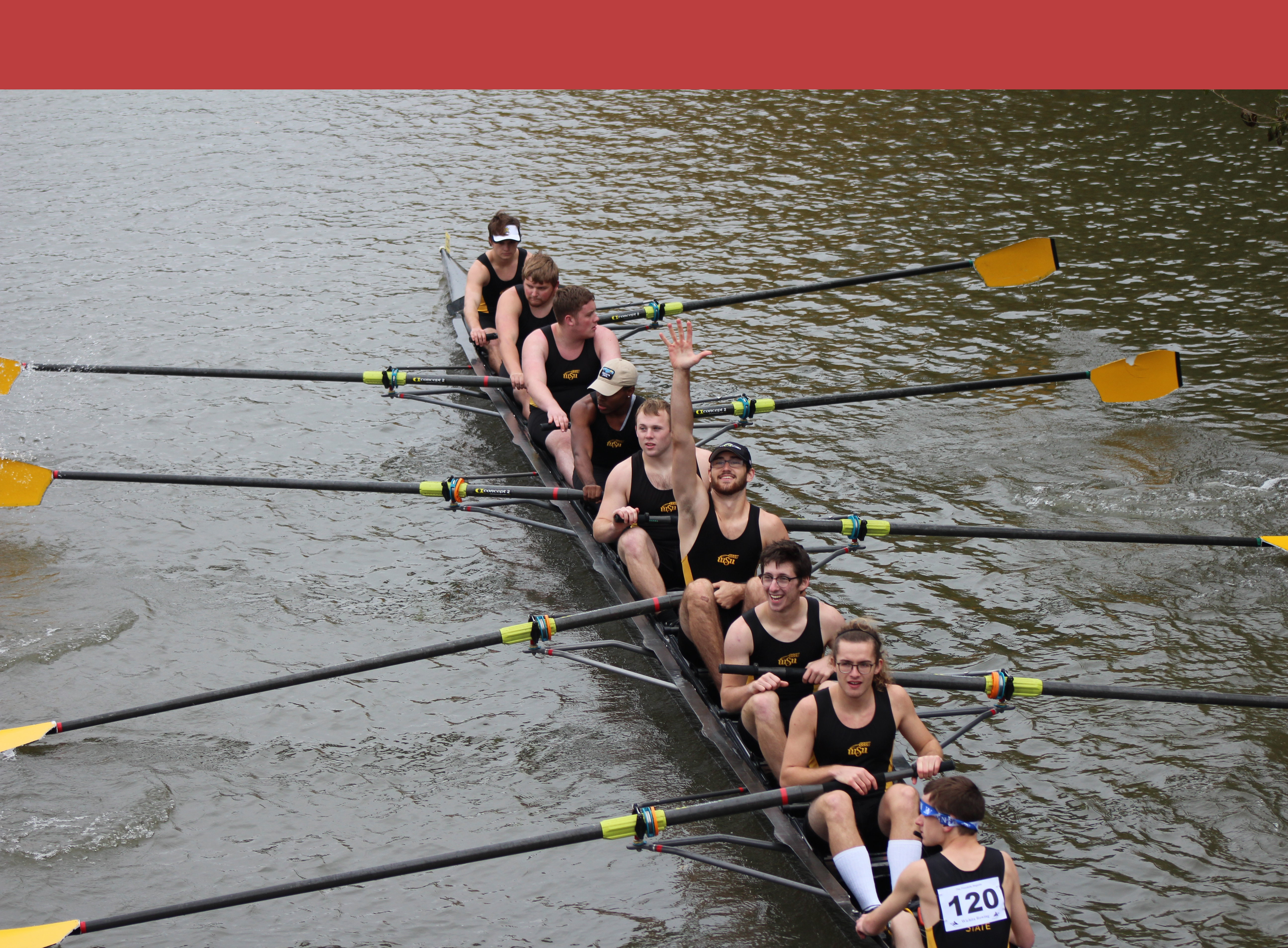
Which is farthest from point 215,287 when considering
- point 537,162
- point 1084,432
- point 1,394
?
point 1084,432

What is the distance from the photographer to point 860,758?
5.67m

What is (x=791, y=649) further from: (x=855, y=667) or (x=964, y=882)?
(x=964, y=882)

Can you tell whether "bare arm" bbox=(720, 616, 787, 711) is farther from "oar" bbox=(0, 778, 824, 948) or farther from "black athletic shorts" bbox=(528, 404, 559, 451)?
"black athletic shorts" bbox=(528, 404, 559, 451)

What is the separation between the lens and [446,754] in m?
7.19

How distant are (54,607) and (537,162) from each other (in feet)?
37.4

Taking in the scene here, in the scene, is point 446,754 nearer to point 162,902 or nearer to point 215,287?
point 162,902

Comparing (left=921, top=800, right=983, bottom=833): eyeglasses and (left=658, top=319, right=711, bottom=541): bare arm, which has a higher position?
(left=658, top=319, right=711, bottom=541): bare arm

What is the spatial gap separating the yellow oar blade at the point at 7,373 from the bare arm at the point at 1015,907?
933 cm

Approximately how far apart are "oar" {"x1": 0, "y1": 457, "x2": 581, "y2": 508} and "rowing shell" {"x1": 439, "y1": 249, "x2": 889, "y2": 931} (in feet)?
1.49

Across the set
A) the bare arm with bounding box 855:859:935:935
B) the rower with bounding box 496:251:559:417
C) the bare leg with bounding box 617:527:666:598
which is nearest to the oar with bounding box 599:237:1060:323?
the rower with bounding box 496:251:559:417

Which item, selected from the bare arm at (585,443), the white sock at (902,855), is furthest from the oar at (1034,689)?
the bare arm at (585,443)

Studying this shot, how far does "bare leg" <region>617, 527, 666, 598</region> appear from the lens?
7.35m

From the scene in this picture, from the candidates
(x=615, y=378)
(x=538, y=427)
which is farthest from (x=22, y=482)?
(x=615, y=378)

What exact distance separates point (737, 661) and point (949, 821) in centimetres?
172
